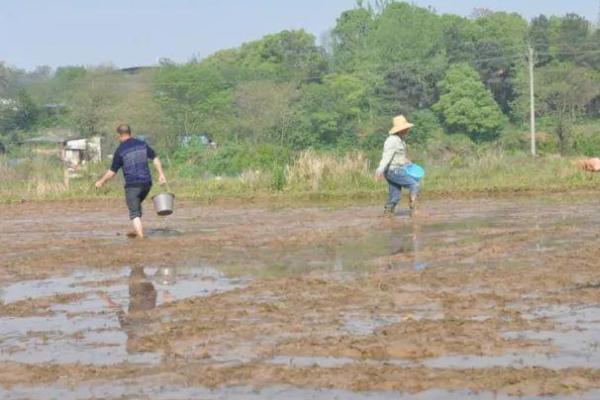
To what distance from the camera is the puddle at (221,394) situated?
5.96 meters

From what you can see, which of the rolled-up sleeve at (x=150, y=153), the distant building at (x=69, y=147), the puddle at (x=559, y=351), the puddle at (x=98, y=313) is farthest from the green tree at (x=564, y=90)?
the puddle at (x=559, y=351)

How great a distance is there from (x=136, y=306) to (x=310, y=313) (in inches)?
67.8

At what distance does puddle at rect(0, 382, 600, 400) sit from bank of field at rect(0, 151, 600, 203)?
1733cm

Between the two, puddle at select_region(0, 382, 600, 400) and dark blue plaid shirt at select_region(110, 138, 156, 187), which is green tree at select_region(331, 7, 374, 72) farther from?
puddle at select_region(0, 382, 600, 400)

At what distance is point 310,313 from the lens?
8.63 meters

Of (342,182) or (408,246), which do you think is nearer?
(408,246)

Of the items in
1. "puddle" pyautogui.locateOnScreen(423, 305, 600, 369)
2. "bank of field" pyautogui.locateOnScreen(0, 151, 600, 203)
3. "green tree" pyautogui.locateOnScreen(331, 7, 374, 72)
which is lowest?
"bank of field" pyautogui.locateOnScreen(0, 151, 600, 203)

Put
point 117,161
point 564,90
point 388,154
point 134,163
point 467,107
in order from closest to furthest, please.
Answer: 1. point 134,163
2. point 117,161
3. point 388,154
4. point 564,90
5. point 467,107

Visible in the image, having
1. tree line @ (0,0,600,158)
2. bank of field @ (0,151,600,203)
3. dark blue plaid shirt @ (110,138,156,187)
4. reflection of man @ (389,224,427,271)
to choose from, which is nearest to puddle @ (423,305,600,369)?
reflection of man @ (389,224,427,271)

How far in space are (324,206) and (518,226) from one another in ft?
22.0

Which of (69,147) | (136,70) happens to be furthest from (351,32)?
(69,147)

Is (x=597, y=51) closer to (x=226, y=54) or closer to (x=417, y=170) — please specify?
(x=226, y=54)

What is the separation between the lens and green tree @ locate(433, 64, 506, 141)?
64.0m

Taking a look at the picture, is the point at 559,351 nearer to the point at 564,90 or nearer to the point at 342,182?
the point at 342,182
